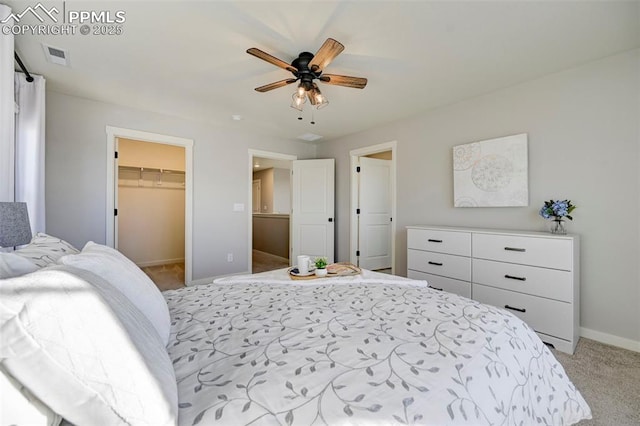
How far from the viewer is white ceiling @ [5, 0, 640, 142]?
1788mm

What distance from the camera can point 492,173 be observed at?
116 inches

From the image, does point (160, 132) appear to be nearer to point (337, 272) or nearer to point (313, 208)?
point (313, 208)

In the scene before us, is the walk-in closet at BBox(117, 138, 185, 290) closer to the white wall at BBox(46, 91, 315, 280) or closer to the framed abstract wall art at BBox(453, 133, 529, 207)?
the white wall at BBox(46, 91, 315, 280)

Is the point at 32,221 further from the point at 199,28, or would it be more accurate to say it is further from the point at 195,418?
the point at 195,418

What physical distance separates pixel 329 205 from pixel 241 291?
11.1ft

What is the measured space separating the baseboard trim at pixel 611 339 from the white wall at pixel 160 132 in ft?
13.5

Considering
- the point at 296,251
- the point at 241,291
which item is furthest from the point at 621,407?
the point at 296,251

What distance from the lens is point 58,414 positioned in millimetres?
546

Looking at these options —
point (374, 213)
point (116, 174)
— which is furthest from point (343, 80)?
point (116, 174)

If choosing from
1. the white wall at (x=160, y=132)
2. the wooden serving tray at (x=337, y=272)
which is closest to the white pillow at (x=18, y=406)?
the wooden serving tray at (x=337, y=272)

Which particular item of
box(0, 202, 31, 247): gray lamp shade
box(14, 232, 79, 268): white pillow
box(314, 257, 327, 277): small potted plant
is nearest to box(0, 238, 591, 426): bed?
box(14, 232, 79, 268): white pillow

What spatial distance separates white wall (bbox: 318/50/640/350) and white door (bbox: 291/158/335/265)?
7.31 ft

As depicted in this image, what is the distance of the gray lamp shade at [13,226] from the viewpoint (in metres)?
1.25

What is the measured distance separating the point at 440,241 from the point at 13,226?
3.26 metres
